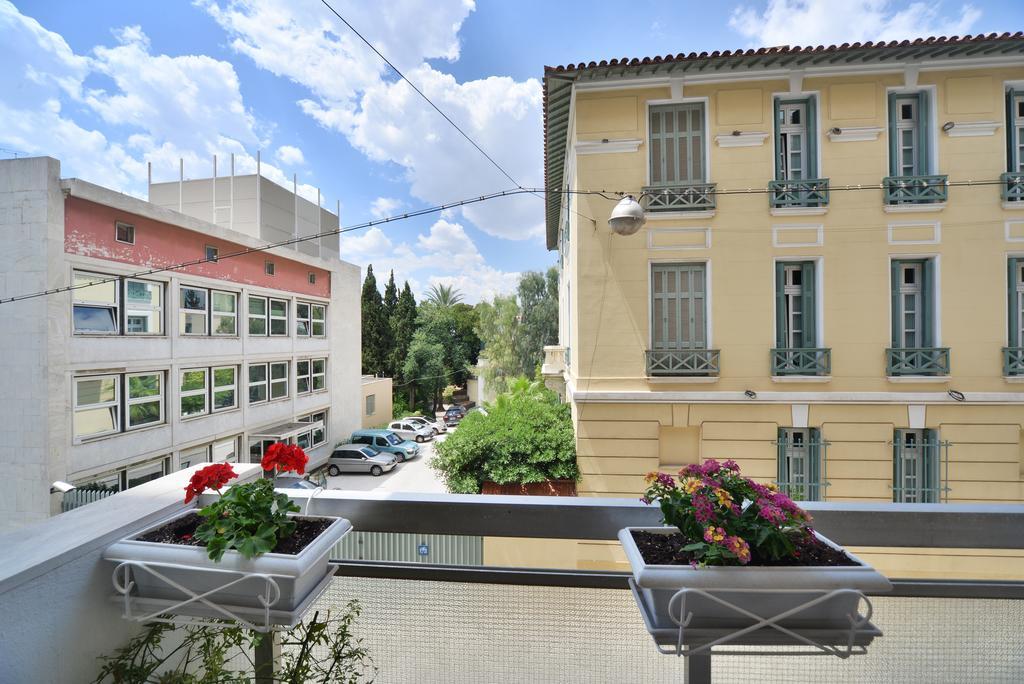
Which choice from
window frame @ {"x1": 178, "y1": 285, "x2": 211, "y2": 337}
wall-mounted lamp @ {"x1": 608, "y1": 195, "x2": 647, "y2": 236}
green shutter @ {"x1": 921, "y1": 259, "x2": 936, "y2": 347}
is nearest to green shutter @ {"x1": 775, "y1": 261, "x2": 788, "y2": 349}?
green shutter @ {"x1": 921, "y1": 259, "x2": 936, "y2": 347}

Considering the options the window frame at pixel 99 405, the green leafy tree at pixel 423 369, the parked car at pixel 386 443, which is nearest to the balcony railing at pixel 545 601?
the window frame at pixel 99 405

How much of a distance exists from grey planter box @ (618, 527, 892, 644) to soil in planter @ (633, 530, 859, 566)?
0.14 feet

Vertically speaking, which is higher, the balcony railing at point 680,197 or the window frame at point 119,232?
the window frame at point 119,232

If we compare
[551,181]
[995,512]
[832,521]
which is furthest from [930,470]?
[551,181]

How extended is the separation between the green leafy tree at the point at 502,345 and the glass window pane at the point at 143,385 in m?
12.3

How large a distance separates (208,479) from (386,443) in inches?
567

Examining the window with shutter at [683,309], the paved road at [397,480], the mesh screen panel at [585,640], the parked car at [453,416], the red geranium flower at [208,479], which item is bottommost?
the paved road at [397,480]

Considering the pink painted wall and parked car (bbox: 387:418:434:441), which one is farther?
parked car (bbox: 387:418:434:441)

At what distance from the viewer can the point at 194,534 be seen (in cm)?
109

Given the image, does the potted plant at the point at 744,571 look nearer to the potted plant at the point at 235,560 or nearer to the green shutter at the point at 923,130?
the potted plant at the point at 235,560

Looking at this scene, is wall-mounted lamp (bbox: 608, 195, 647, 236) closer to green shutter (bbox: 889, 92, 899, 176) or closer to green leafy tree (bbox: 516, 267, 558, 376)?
green shutter (bbox: 889, 92, 899, 176)

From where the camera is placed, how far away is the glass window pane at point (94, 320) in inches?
290

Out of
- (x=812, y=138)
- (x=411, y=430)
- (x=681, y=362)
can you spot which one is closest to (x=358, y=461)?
(x=411, y=430)

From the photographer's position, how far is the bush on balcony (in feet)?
18.3
